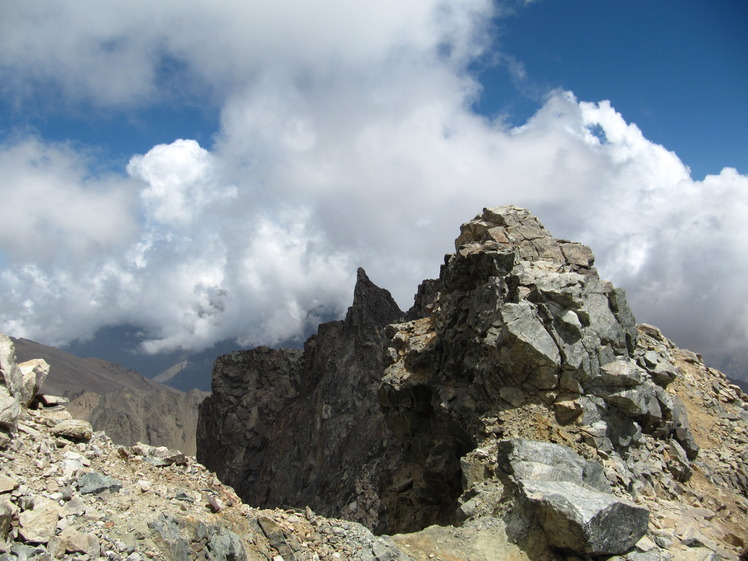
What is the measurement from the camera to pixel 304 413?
126 meters

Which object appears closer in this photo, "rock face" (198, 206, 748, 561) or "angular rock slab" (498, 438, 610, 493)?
"rock face" (198, 206, 748, 561)

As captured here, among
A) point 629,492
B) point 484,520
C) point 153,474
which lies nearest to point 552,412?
point 629,492

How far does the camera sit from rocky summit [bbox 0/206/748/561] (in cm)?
1154

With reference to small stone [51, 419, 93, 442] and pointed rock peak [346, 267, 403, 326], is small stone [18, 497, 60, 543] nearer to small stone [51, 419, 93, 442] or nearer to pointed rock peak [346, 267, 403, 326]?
small stone [51, 419, 93, 442]

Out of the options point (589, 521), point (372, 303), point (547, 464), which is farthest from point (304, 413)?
point (589, 521)

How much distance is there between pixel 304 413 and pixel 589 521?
4608 inches

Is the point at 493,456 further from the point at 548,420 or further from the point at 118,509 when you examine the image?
the point at 118,509

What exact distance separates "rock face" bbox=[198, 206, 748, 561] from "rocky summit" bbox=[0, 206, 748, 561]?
0.26 feet

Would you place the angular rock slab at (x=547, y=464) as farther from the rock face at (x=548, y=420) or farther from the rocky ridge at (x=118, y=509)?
the rocky ridge at (x=118, y=509)

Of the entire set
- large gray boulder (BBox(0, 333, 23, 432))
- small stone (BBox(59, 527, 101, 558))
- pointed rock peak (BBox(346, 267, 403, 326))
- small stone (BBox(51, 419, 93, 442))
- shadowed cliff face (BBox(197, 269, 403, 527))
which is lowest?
small stone (BBox(59, 527, 101, 558))

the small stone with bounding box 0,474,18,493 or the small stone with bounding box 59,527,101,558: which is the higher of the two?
the small stone with bounding box 0,474,18,493

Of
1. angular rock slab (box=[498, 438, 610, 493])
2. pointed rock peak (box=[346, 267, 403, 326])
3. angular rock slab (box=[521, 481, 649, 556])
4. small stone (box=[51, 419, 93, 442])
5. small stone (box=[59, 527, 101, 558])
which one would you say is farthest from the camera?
pointed rock peak (box=[346, 267, 403, 326])

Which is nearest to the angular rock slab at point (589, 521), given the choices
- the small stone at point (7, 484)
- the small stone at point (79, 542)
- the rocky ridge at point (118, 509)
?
the rocky ridge at point (118, 509)

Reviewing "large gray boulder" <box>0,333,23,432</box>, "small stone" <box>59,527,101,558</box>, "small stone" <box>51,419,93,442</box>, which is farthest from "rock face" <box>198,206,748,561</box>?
"large gray boulder" <box>0,333,23,432</box>
